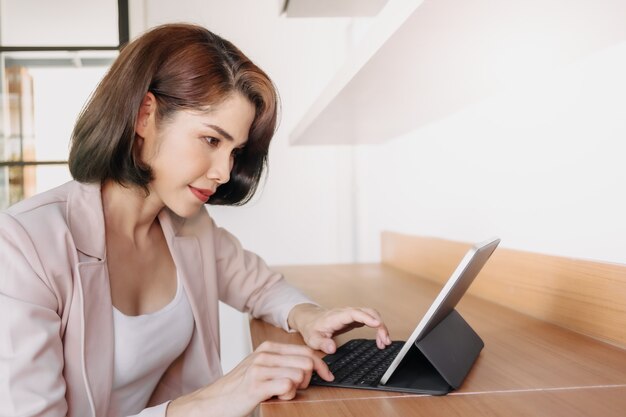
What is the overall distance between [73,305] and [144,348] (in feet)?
0.65

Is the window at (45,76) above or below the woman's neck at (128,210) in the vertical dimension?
above

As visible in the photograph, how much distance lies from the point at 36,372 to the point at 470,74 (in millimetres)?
950

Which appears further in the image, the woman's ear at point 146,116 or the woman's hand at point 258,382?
the woman's ear at point 146,116

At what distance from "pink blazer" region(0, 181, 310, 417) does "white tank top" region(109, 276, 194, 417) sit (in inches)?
1.4

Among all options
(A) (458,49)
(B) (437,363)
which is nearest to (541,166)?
(A) (458,49)

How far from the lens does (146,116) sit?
44.9 inches

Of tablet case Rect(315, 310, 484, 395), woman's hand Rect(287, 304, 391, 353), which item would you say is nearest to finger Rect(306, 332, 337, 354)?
woman's hand Rect(287, 304, 391, 353)

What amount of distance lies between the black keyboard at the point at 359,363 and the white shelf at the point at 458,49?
0.48 m

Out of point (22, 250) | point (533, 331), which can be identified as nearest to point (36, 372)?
point (22, 250)

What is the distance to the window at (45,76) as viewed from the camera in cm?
295

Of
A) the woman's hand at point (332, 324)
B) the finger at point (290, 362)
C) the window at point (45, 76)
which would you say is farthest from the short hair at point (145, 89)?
the window at point (45, 76)

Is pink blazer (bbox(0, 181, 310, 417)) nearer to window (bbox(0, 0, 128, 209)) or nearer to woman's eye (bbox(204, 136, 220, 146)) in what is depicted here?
woman's eye (bbox(204, 136, 220, 146))

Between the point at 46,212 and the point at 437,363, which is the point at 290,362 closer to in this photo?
the point at 437,363

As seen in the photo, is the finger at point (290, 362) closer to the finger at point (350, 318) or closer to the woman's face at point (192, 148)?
the finger at point (350, 318)
